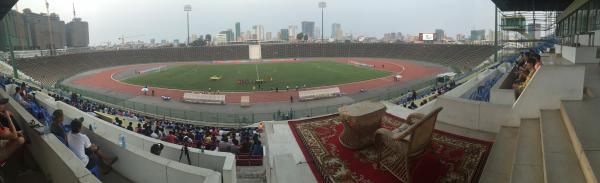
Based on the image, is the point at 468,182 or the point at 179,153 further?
the point at 179,153

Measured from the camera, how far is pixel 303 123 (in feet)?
32.6

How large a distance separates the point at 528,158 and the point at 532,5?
2019 cm

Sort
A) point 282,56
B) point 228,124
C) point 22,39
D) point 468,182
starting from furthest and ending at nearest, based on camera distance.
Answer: point 282,56 < point 22,39 < point 228,124 < point 468,182

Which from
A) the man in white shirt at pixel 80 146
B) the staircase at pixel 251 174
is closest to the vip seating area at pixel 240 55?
the staircase at pixel 251 174

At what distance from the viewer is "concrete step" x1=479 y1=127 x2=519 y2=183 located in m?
5.10

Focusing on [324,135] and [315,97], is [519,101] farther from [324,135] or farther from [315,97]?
[315,97]

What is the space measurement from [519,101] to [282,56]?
78240 mm

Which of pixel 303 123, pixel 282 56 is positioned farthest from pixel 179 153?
pixel 282 56

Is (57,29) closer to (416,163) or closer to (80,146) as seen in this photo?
(80,146)

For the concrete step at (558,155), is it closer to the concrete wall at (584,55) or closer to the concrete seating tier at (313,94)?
the concrete wall at (584,55)

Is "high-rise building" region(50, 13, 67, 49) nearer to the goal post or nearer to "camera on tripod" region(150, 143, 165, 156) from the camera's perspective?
the goal post

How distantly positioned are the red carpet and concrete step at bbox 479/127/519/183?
17cm

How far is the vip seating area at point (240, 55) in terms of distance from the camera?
170 ft

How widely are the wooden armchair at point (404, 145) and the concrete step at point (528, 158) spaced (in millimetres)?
1236
